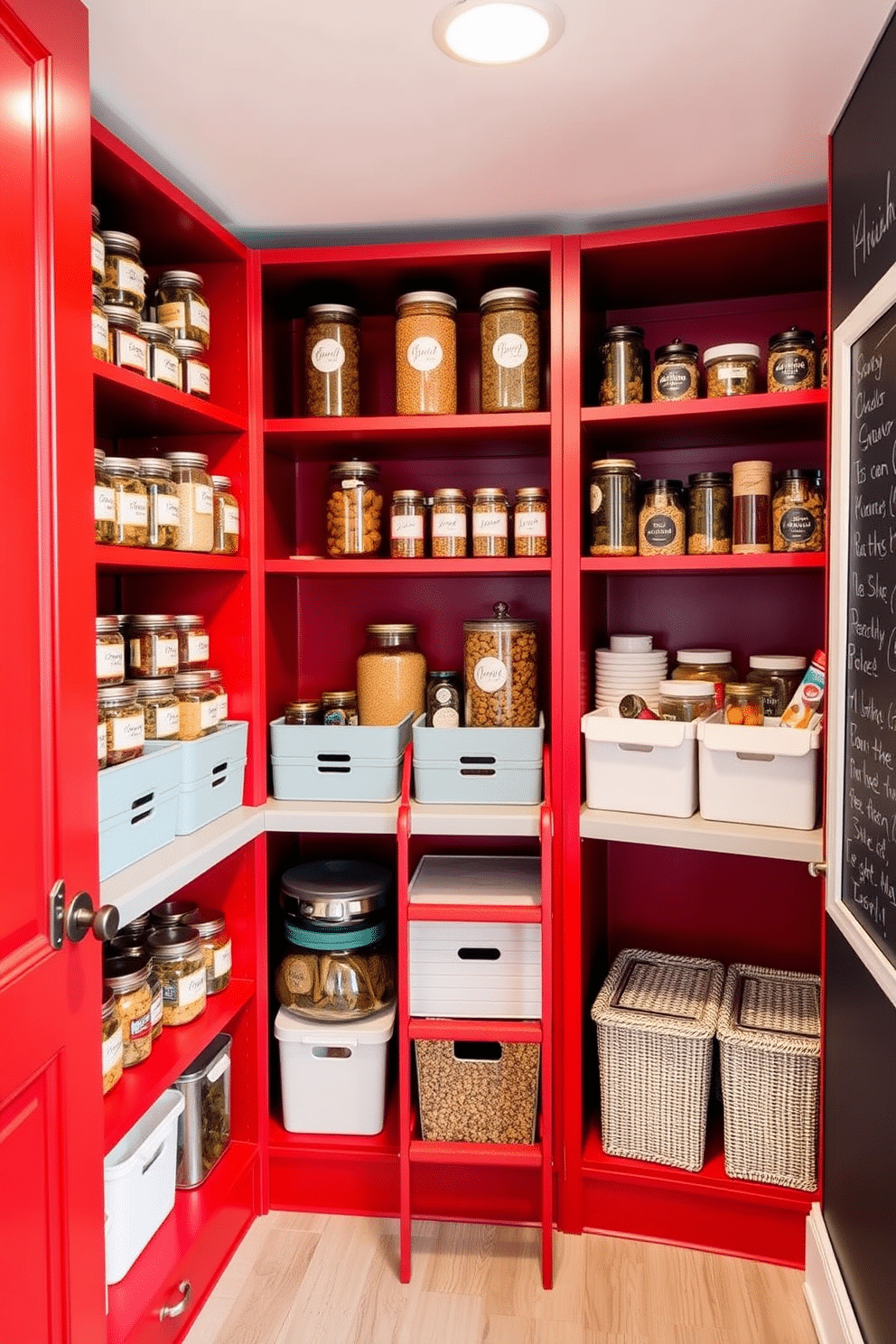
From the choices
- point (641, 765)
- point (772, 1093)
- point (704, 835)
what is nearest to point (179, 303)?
point (641, 765)

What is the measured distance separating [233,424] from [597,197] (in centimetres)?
91

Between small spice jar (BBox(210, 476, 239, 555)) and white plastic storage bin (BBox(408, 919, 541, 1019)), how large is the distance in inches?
36.3

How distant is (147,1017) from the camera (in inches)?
76.9

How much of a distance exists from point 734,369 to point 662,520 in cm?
34

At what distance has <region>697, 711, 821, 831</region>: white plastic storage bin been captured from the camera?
6.70 feet

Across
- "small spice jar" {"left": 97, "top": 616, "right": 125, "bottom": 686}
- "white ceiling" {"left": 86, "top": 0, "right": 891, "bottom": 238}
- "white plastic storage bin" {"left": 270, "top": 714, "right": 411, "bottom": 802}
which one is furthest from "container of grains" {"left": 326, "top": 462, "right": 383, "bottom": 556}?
"small spice jar" {"left": 97, "top": 616, "right": 125, "bottom": 686}

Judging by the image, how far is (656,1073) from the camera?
223 cm

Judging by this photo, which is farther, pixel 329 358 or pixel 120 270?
pixel 329 358

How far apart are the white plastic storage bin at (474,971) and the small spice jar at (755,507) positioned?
0.97 metres

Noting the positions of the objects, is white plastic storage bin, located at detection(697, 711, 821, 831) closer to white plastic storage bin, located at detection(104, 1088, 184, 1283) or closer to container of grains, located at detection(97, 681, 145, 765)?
container of grains, located at detection(97, 681, 145, 765)

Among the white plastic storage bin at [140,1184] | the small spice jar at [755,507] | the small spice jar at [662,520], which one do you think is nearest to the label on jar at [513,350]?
the small spice jar at [662,520]

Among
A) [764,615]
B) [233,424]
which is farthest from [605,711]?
[233,424]

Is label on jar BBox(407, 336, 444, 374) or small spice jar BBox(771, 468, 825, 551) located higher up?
label on jar BBox(407, 336, 444, 374)

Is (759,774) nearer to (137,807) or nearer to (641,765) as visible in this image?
(641,765)
